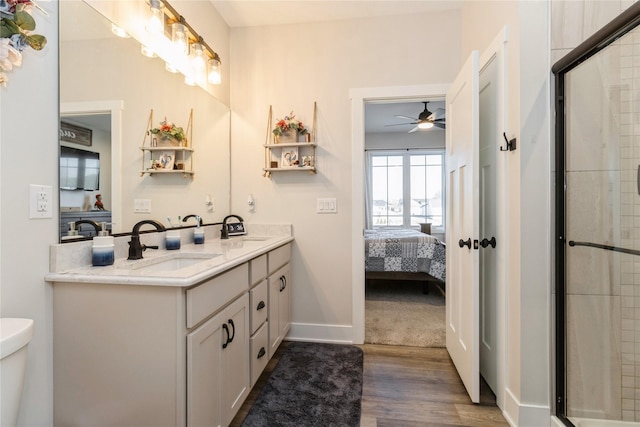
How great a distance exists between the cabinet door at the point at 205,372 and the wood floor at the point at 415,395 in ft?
1.32

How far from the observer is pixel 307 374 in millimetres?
2051

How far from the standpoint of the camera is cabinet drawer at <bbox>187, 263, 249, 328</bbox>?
3.80ft

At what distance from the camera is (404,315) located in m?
3.13

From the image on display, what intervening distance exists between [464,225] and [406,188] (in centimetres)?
450

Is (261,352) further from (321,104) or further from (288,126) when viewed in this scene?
(321,104)

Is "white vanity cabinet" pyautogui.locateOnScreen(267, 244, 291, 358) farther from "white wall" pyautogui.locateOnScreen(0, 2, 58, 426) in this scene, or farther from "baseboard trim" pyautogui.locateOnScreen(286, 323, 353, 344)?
"white wall" pyautogui.locateOnScreen(0, 2, 58, 426)

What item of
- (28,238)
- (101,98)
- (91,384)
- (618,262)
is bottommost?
(91,384)

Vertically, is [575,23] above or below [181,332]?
above

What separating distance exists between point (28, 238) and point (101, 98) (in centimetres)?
72

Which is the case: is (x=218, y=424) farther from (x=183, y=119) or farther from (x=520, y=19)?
(x=520, y=19)

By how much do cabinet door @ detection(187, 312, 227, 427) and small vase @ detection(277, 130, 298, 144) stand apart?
1.60 metres

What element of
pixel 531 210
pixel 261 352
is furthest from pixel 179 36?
pixel 531 210

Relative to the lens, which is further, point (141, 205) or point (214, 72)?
point (214, 72)

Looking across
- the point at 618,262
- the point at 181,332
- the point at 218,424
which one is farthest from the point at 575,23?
the point at 218,424
